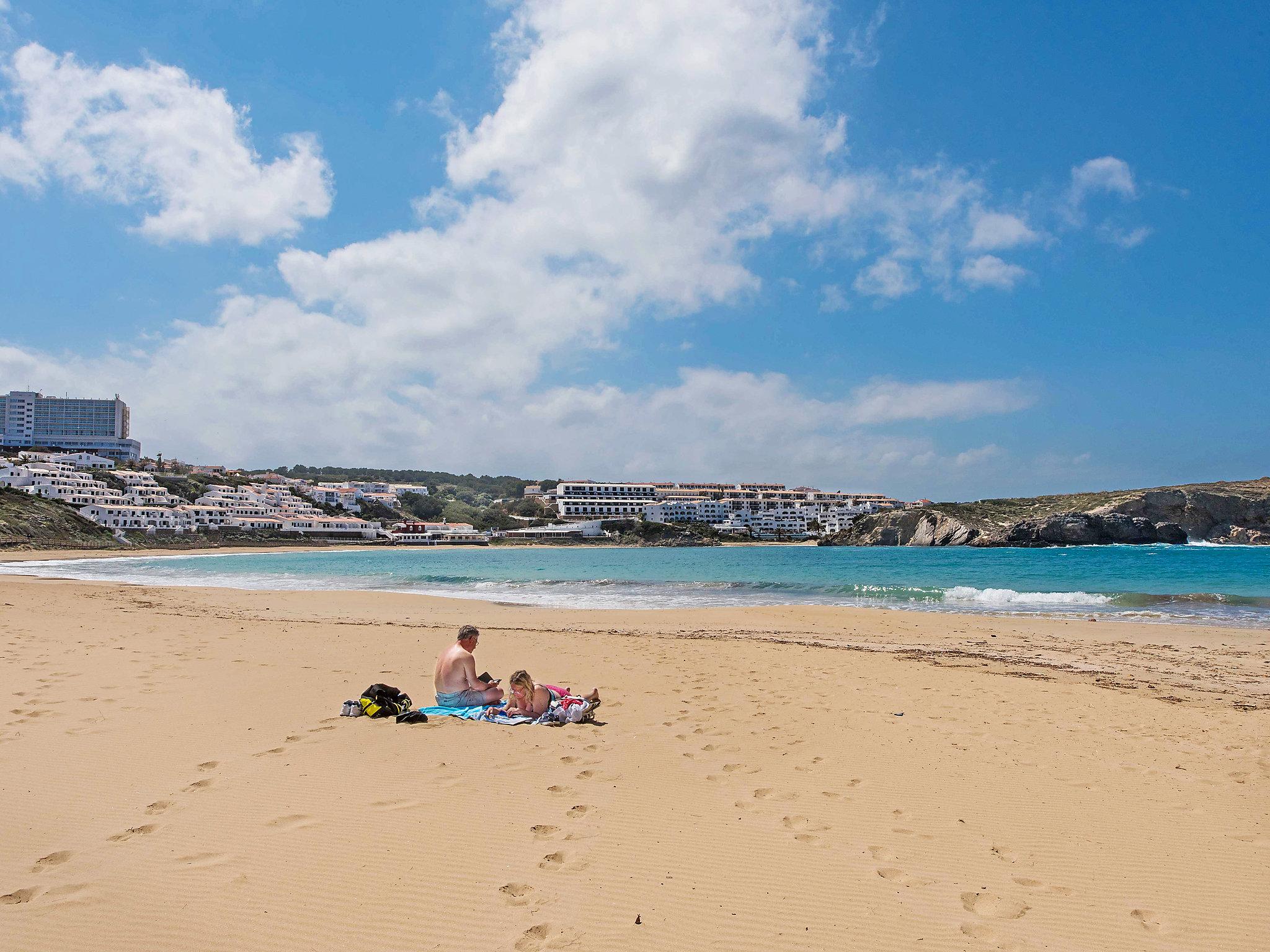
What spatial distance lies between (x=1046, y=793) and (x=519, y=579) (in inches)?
1301

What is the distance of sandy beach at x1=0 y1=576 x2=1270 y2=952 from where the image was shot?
3.23m

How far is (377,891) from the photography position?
3.42 m

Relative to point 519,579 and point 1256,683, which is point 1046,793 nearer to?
point 1256,683

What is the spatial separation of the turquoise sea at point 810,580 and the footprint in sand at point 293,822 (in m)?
18.7

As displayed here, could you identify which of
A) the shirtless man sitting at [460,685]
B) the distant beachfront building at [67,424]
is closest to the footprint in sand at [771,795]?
the shirtless man sitting at [460,685]

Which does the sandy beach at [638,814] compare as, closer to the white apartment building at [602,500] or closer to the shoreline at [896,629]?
the shoreline at [896,629]

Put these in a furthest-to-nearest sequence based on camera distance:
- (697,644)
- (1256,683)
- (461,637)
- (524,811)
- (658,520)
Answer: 1. (658,520)
2. (697,644)
3. (1256,683)
4. (461,637)
5. (524,811)

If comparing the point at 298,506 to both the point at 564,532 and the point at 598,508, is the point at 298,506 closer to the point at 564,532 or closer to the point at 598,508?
the point at 564,532

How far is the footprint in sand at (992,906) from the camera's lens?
3379mm

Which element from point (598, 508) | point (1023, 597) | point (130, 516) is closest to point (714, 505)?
point (598, 508)

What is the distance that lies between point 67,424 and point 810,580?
169 m

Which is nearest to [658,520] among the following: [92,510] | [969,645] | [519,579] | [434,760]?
[92,510]

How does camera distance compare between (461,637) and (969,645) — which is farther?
(969,645)

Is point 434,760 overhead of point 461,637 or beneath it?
beneath
